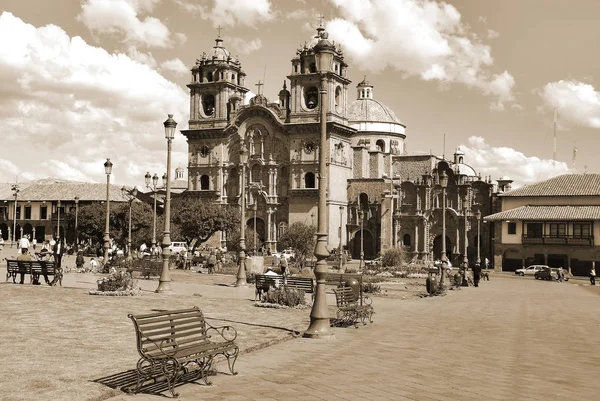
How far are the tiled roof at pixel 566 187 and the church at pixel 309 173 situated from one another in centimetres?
664

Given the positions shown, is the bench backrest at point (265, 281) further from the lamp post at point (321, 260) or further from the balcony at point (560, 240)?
the balcony at point (560, 240)

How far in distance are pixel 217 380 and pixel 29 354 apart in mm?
3300

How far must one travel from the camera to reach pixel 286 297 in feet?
60.8

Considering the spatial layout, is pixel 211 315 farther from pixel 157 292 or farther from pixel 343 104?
pixel 343 104

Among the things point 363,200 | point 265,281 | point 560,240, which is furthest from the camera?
point 363,200

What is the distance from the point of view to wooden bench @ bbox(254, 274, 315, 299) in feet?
67.6

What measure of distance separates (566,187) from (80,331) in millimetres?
56513

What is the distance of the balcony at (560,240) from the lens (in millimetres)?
55562

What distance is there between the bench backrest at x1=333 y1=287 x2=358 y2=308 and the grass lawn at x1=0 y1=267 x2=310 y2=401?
1.03 meters

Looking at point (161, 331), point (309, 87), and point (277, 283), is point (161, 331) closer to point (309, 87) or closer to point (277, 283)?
point (277, 283)

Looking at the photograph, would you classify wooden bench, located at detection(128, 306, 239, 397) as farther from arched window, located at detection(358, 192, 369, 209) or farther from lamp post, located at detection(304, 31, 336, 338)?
arched window, located at detection(358, 192, 369, 209)

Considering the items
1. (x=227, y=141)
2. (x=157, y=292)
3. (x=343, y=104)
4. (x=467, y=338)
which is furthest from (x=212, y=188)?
(x=467, y=338)

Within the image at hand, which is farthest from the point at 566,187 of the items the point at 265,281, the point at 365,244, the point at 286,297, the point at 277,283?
the point at 286,297

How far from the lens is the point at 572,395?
8.51 metres
